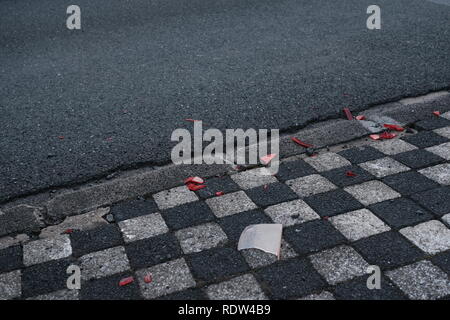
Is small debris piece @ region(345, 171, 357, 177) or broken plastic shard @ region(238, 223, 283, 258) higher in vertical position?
small debris piece @ region(345, 171, 357, 177)

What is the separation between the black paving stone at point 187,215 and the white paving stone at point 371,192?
2.91 ft

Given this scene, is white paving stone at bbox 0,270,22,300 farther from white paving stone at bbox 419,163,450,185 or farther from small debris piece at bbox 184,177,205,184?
white paving stone at bbox 419,163,450,185

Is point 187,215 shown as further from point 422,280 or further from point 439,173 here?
point 439,173

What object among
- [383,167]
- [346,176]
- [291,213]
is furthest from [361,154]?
[291,213]

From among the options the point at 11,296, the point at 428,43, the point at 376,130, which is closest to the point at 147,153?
the point at 11,296

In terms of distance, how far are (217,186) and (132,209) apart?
0.56m

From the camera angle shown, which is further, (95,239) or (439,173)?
(439,173)

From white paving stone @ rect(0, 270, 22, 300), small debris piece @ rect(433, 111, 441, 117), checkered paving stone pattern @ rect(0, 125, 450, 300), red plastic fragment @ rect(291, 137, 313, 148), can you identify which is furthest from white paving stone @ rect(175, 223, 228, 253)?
small debris piece @ rect(433, 111, 441, 117)

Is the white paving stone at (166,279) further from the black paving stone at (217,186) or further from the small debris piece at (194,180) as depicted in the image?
the small debris piece at (194,180)

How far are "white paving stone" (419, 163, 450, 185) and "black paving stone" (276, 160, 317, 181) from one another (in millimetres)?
713

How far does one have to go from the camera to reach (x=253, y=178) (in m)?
3.37

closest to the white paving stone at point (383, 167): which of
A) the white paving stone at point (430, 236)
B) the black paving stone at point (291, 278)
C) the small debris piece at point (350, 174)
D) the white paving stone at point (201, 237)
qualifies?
the small debris piece at point (350, 174)

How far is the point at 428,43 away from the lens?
219 inches

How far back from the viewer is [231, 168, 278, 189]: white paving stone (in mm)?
3309
